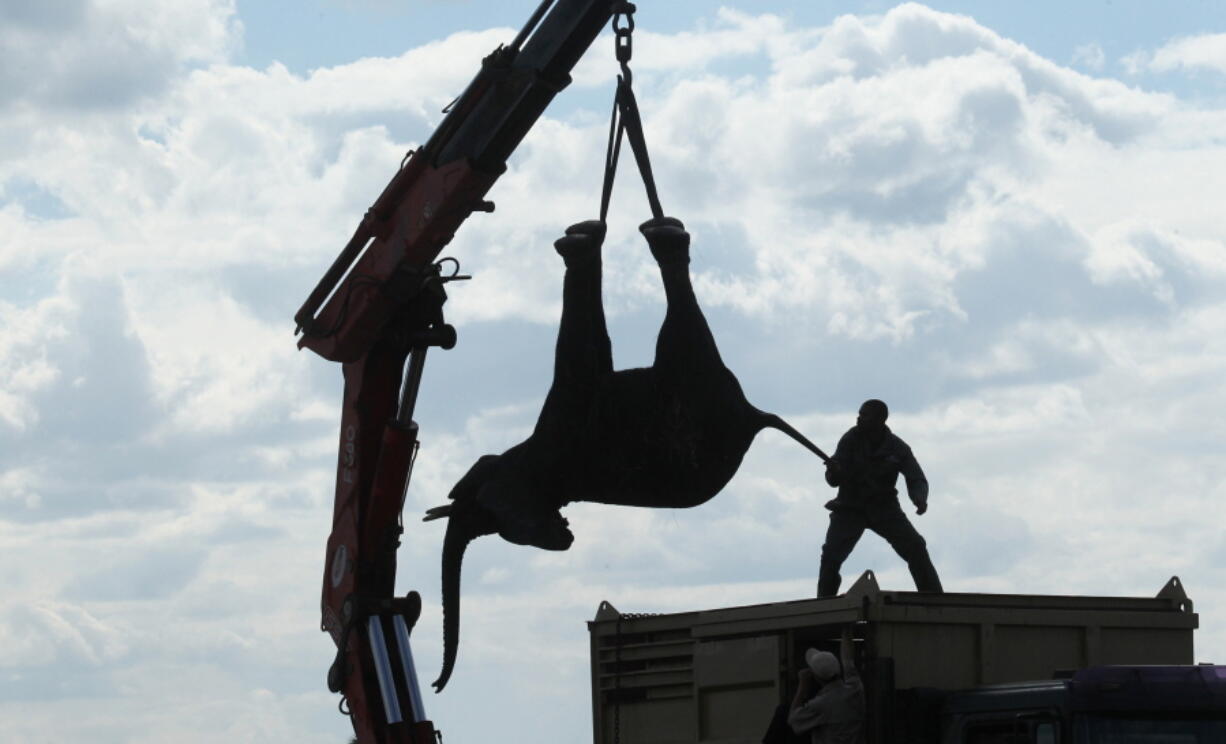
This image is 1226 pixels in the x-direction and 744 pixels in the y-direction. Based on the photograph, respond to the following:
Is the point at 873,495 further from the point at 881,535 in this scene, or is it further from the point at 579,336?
the point at 579,336

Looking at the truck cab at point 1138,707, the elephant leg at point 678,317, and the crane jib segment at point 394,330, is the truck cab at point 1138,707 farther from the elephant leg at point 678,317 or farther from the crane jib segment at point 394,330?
the crane jib segment at point 394,330

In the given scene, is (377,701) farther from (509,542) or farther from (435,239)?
(435,239)

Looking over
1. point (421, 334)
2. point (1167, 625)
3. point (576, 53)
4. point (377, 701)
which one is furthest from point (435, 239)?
point (1167, 625)

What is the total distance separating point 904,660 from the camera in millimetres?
11211

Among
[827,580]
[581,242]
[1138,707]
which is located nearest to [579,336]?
[581,242]

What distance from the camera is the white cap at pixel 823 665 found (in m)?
10.8

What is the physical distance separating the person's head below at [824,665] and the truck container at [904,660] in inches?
12.4

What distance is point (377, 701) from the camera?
1445 centimetres

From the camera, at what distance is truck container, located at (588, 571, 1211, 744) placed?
1055 centimetres

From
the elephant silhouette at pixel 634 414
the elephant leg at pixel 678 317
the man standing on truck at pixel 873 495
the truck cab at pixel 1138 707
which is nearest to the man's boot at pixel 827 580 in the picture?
the man standing on truck at pixel 873 495

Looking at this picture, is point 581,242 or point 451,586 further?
point 451,586

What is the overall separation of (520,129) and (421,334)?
187 cm

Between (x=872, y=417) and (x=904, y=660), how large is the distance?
3.42 meters

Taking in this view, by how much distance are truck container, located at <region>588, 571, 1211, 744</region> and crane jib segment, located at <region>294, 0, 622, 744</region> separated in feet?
6.36
